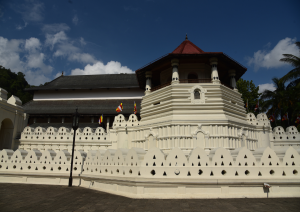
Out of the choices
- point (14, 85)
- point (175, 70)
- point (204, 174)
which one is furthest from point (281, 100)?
point (14, 85)

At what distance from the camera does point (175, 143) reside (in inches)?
605

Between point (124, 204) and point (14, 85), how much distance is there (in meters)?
59.8

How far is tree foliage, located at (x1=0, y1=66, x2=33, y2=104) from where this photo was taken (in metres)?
51.0

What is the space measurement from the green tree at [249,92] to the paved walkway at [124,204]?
1154 inches

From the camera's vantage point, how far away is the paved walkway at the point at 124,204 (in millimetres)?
6617

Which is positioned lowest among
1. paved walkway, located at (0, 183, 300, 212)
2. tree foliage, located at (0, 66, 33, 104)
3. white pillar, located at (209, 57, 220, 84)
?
paved walkway, located at (0, 183, 300, 212)

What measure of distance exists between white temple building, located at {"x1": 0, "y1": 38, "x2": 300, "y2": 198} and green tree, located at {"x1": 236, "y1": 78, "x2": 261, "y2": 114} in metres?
15.1

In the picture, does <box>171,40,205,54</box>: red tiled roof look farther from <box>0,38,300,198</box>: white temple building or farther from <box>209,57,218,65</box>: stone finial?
<box>209,57,218,65</box>: stone finial

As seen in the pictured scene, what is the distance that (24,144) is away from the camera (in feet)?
66.3

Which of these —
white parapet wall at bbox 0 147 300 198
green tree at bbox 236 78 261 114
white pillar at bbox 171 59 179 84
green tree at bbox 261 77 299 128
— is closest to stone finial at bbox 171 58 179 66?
white pillar at bbox 171 59 179 84

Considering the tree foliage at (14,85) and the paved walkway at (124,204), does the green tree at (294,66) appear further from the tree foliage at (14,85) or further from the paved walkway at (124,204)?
the tree foliage at (14,85)

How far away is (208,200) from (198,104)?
9.82 meters

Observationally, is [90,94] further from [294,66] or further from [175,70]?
[294,66]

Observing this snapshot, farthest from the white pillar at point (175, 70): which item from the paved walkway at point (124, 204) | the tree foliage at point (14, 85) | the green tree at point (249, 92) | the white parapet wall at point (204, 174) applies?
the tree foliage at point (14, 85)
